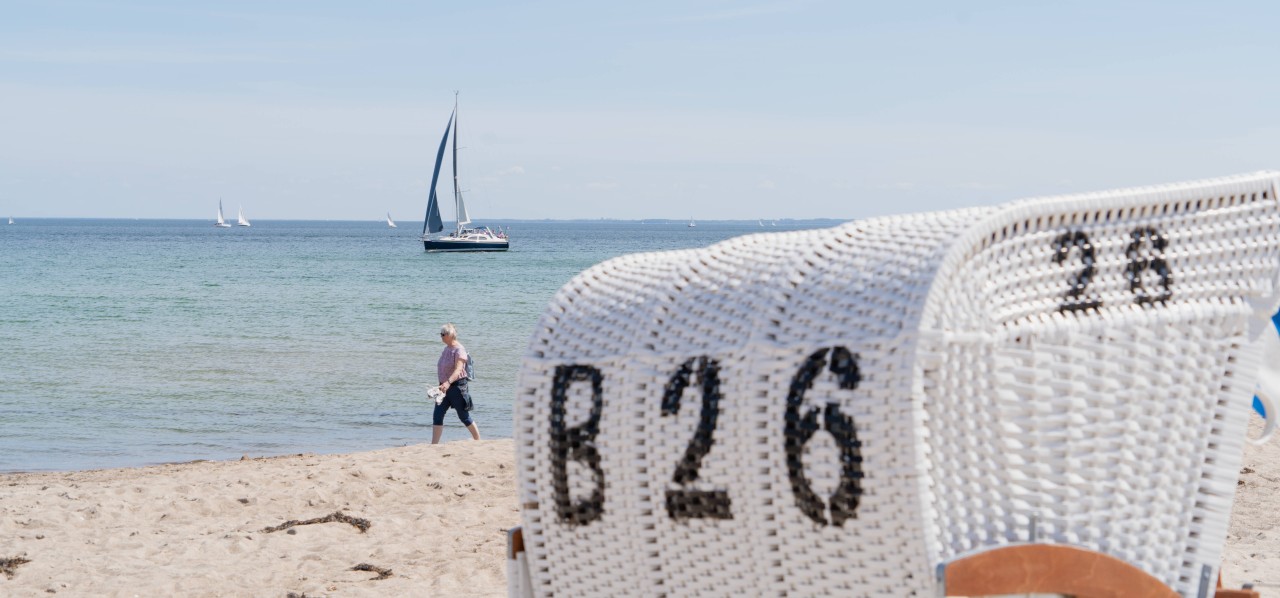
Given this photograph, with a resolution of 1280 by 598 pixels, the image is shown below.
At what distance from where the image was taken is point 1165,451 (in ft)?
9.41

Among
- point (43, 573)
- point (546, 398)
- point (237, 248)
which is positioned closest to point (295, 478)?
point (43, 573)

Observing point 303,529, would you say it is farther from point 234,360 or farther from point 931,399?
point 234,360

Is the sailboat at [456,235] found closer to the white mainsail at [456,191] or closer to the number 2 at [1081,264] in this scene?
the white mainsail at [456,191]

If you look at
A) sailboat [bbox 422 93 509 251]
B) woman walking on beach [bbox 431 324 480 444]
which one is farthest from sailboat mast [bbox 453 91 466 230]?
woman walking on beach [bbox 431 324 480 444]

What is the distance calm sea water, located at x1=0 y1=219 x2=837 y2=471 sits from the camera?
50.6ft

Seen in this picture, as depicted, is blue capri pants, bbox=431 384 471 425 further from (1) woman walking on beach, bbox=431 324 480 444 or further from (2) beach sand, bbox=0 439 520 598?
(2) beach sand, bbox=0 439 520 598

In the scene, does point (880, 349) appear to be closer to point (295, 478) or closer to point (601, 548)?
point (601, 548)

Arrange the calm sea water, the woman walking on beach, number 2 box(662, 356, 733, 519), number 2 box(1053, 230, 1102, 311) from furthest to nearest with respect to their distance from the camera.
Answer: the calm sea water → the woman walking on beach → number 2 box(662, 356, 733, 519) → number 2 box(1053, 230, 1102, 311)

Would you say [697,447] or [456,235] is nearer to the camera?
[697,447]

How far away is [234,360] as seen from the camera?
24.1 meters

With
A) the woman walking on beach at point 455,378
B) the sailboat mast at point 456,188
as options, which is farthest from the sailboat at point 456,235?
the woman walking on beach at point 455,378

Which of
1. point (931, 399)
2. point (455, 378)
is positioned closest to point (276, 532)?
point (455, 378)

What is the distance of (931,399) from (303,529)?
6405 millimetres

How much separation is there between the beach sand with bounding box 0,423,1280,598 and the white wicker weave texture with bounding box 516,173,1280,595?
3.72 metres
